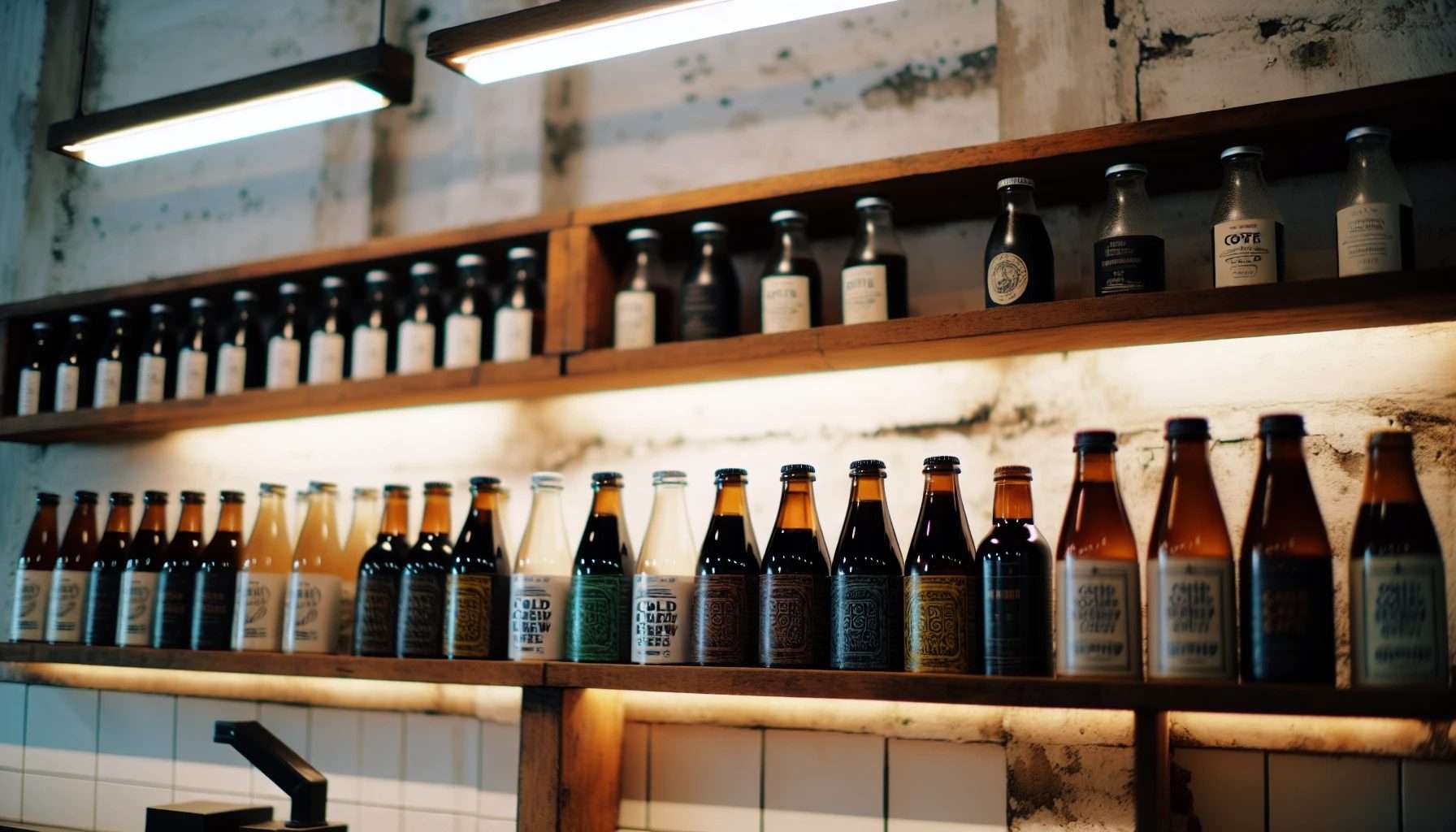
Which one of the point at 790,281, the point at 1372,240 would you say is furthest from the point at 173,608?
the point at 1372,240

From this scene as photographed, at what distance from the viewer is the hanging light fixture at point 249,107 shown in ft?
5.42

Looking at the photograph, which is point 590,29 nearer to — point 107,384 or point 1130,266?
point 1130,266

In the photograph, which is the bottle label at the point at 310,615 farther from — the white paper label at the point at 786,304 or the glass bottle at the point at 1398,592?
the glass bottle at the point at 1398,592

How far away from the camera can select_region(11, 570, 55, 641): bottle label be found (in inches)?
79.4

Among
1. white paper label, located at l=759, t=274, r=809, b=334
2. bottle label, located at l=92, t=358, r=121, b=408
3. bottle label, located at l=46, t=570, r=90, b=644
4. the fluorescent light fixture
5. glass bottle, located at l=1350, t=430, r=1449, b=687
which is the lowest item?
bottle label, located at l=46, t=570, r=90, b=644

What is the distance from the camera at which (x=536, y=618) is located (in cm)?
154

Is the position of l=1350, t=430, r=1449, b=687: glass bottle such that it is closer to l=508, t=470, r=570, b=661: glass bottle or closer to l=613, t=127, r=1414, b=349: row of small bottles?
l=613, t=127, r=1414, b=349: row of small bottles

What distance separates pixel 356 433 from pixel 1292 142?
152 centimetres

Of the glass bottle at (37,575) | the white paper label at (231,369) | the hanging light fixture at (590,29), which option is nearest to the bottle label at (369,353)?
the white paper label at (231,369)

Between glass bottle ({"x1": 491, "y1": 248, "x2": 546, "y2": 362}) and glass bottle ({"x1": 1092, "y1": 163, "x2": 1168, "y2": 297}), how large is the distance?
0.82 metres

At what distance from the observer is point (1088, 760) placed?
147 cm

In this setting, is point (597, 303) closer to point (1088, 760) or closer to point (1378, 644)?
point (1088, 760)

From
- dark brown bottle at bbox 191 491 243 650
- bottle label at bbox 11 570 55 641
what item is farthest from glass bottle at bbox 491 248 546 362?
bottle label at bbox 11 570 55 641

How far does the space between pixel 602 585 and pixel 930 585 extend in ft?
1.43
